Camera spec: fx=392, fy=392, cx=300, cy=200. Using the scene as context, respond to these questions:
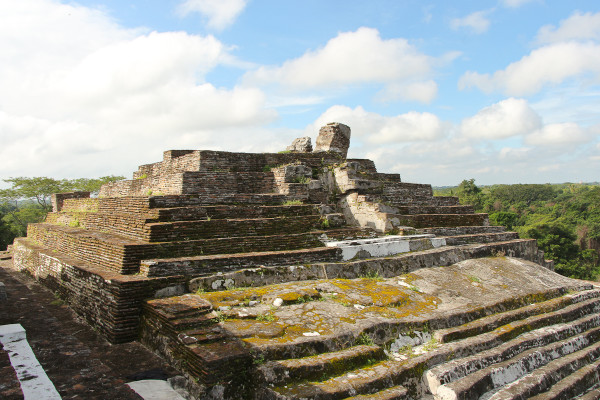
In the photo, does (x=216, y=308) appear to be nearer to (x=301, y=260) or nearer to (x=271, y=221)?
(x=301, y=260)

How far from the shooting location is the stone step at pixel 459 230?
29.9 feet

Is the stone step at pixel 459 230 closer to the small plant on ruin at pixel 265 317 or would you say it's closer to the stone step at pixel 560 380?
the stone step at pixel 560 380

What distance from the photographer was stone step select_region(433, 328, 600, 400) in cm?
441

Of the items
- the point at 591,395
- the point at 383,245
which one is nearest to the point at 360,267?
the point at 383,245

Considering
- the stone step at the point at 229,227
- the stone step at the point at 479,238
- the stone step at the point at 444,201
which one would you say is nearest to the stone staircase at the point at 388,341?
the stone step at the point at 229,227

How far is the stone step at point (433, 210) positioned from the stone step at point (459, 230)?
0.68m

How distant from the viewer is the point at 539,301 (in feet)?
23.1

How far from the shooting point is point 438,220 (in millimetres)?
9617

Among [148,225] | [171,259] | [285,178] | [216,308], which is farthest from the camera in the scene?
[285,178]

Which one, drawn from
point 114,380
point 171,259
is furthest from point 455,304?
point 114,380

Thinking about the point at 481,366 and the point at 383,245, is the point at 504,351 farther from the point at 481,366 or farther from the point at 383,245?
the point at 383,245

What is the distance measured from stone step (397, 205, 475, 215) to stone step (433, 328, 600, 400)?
4187 millimetres

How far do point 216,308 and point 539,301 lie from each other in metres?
5.77

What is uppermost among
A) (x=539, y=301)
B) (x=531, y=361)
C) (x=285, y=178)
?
(x=285, y=178)
